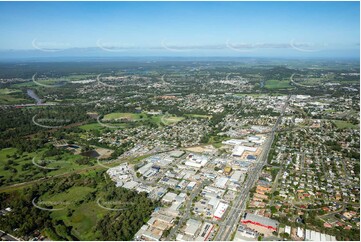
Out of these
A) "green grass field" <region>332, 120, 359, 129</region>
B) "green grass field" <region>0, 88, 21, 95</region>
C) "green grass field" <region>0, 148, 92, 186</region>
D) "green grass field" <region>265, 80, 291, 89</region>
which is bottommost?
"green grass field" <region>332, 120, 359, 129</region>

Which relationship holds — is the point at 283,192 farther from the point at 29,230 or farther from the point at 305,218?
the point at 29,230

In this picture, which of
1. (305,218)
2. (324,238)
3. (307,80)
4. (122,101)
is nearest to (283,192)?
(305,218)

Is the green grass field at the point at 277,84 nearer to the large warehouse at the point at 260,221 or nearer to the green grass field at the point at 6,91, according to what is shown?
the large warehouse at the point at 260,221

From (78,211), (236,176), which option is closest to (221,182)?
(236,176)

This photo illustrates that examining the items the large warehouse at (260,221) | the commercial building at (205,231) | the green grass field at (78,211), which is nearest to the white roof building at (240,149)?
the large warehouse at (260,221)

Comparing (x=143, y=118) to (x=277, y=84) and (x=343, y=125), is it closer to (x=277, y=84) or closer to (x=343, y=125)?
(x=343, y=125)

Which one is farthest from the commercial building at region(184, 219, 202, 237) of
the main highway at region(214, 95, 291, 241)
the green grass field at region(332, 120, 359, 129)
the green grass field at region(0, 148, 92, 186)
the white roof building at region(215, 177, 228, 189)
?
the green grass field at region(332, 120, 359, 129)

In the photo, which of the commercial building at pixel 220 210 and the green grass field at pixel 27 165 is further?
the green grass field at pixel 27 165

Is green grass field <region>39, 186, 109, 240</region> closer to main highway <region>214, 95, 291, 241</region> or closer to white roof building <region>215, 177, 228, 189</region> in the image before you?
main highway <region>214, 95, 291, 241</region>

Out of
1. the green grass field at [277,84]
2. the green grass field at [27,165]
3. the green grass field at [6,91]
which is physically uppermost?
the green grass field at [6,91]
